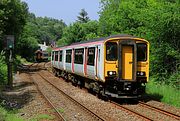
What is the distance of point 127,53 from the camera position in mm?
18984

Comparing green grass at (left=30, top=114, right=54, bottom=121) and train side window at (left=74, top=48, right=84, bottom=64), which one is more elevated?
train side window at (left=74, top=48, right=84, bottom=64)

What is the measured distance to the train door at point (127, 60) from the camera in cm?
1876

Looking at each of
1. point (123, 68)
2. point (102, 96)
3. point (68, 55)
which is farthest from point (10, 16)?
point (123, 68)

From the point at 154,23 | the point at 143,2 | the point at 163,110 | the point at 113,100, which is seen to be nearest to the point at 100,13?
the point at 143,2

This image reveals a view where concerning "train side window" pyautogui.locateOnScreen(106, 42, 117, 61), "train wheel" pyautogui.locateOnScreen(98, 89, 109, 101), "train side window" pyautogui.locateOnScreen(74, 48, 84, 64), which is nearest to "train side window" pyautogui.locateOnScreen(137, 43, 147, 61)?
"train side window" pyautogui.locateOnScreen(106, 42, 117, 61)

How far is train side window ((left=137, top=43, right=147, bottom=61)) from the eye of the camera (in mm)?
19312

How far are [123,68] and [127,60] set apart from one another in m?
0.43

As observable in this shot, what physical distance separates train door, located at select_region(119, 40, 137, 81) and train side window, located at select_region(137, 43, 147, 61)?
0.44 metres

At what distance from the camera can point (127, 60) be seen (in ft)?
62.2

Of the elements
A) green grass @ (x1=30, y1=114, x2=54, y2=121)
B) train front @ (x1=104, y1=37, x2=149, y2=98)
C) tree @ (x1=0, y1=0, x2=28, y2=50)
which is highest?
tree @ (x1=0, y1=0, x2=28, y2=50)

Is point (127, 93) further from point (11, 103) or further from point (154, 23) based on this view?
point (154, 23)

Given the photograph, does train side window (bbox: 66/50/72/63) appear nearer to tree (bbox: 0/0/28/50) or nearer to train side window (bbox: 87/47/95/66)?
train side window (bbox: 87/47/95/66)

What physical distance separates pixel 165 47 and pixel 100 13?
3468 centimetres

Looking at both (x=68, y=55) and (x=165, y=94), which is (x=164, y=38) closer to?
(x=165, y=94)
